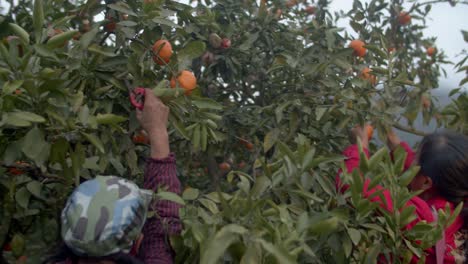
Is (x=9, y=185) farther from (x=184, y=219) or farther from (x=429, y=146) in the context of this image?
(x=429, y=146)

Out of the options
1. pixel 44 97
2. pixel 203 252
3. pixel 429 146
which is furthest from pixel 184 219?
pixel 429 146

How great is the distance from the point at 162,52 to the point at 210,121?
0.77ft

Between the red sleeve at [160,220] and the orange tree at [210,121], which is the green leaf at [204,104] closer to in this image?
the orange tree at [210,121]

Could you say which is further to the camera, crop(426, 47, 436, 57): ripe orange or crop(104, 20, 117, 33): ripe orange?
crop(426, 47, 436, 57): ripe orange

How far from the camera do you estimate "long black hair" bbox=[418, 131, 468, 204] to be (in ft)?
5.10

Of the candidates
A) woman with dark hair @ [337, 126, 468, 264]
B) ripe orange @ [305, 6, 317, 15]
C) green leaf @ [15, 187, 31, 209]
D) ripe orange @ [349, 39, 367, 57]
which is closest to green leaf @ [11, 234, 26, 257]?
green leaf @ [15, 187, 31, 209]

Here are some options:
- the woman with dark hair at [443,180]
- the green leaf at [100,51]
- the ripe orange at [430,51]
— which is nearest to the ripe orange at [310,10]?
the ripe orange at [430,51]

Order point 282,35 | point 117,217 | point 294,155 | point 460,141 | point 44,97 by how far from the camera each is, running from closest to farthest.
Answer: point 117,217, point 44,97, point 294,155, point 460,141, point 282,35

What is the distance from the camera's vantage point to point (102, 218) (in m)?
1.14

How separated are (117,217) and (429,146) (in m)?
0.92

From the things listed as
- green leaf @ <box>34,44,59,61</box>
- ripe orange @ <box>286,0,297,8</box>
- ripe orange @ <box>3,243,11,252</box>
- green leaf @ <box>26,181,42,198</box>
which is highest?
ripe orange @ <box>286,0,297,8</box>

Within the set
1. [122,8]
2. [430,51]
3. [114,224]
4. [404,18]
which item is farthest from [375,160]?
[430,51]

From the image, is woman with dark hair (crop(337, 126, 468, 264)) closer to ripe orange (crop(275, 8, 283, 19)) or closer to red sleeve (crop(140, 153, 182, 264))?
red sleeve (crop(140, 153, 182, 264))

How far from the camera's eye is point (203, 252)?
118 cm
